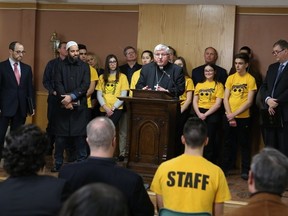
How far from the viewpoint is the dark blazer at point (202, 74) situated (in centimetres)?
592

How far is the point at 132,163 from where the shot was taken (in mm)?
4641

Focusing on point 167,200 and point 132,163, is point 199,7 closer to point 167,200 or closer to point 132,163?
point 132,163

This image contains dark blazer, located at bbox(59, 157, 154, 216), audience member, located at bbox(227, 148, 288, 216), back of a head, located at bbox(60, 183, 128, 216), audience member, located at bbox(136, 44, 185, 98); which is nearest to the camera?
back of a head, located at bbox(60, 183, 128, 216)

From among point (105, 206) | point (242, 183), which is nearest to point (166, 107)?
point (242, 183)

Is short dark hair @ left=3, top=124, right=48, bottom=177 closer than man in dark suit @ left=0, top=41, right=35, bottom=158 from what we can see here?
Yes

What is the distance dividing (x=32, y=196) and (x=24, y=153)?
230 mm

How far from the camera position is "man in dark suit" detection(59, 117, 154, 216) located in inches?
92.4

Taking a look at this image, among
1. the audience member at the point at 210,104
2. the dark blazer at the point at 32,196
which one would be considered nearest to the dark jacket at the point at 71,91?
the audience member at the point at 210,104

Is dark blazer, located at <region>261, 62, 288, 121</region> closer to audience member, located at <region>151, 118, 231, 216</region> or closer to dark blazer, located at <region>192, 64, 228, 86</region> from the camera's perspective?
dark blazer, located at <region>192, 64, 228, 86</region>

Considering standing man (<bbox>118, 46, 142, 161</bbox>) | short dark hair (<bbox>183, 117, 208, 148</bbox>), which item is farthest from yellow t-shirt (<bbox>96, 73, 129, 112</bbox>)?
short dark hair (<bbox>183, 117, 208, 148</bbox>)

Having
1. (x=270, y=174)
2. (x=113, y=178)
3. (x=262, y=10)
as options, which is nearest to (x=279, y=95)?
(x=262, y=10)

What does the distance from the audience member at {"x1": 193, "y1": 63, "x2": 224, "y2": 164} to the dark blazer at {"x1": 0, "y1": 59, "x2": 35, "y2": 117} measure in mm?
1940

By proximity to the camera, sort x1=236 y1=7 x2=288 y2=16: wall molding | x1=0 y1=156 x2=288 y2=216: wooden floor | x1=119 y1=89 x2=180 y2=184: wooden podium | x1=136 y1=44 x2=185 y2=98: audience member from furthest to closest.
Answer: x1=236 y1=7 x2=288 y2=16: wall molding < x1=136 y1=44 x2=185 y2=98: audience member < x1=119 y1=89 x2=180 y2=184: wooden podium < x1=0 y1=156 x2=288 y2=216: wooden floor

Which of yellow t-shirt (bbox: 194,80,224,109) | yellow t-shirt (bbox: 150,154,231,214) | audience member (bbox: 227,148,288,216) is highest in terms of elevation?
yellow t-shirt (bbox: 194,80,224,109)
